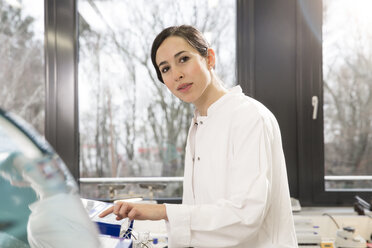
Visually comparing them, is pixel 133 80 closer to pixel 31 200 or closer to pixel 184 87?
pixel 184 87

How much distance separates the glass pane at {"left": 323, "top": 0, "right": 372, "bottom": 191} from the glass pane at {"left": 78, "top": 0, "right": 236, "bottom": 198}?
630 mm

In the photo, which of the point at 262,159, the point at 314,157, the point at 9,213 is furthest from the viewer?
the point at 314,157

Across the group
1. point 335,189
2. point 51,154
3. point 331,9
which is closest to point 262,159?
point 51,154

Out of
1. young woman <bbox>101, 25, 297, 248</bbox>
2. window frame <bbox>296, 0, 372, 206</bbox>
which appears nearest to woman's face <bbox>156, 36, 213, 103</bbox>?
young woman <bbox>101, 25, 297, 248</bbox>

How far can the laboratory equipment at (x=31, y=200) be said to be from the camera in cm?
28

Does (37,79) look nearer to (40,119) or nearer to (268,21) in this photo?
(40,119)

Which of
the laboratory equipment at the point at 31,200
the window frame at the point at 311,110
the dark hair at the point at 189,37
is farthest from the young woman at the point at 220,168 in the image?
the window frame at the point at 311,110

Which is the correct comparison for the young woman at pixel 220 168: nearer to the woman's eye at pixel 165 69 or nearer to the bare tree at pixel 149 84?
the woman's eye at pixel 165 69

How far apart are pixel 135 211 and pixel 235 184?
0.28 meters

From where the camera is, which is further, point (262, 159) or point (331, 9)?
point (331, 9)

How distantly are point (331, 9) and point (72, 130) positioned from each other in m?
1.83

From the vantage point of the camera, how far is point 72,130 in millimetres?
2074

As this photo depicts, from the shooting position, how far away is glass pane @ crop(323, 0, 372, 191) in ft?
6.72

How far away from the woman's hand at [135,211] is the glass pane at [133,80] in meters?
1.27
